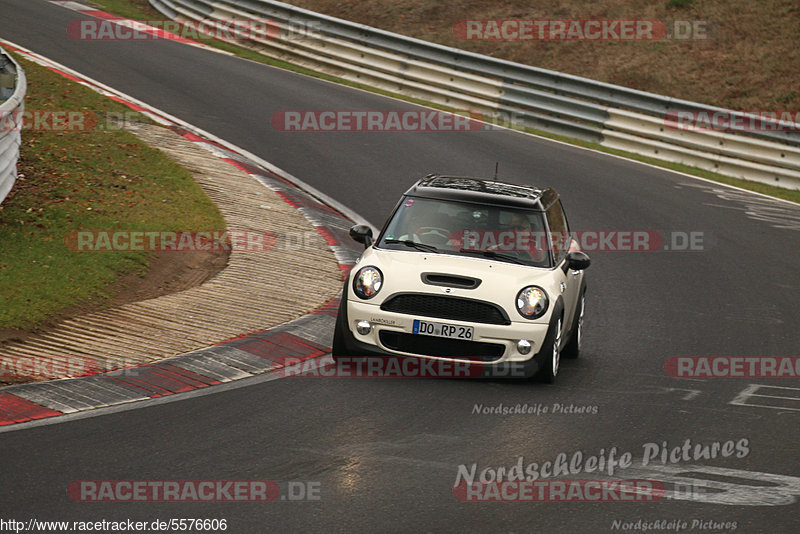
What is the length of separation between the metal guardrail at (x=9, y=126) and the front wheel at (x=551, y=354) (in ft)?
19.7

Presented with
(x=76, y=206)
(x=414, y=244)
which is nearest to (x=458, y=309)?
(x=414, y=244)

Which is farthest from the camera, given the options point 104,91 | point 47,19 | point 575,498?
point 47,19

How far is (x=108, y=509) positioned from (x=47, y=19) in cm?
2354

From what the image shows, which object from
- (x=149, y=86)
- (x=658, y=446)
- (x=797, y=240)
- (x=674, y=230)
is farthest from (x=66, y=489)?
(x=149, y=86)

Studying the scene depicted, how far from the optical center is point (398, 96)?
23625mm

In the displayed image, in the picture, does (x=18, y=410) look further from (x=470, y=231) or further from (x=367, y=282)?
(x=470, y=231)

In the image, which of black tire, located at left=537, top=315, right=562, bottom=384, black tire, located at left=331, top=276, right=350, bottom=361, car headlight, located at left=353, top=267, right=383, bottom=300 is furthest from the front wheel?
black tire, located at left=331, top=276, right=350, bottom=361

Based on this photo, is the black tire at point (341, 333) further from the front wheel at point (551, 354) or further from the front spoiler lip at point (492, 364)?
the front wheel at point (551, 354)

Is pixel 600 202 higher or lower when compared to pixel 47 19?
lower

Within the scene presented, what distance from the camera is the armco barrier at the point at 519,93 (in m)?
19.7

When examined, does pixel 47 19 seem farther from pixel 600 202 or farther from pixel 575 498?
pixel 575 498

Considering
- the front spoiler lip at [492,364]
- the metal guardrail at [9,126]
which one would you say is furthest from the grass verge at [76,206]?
the front spoiler lip at [492,364]

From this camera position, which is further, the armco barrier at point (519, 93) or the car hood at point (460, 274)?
the armco barrier at point (519, 93)

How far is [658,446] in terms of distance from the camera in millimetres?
7539
